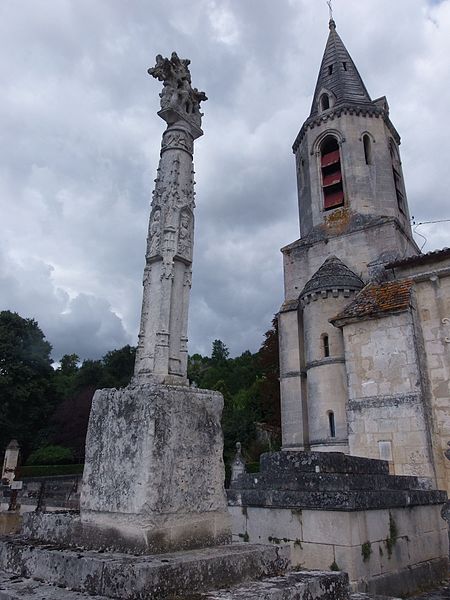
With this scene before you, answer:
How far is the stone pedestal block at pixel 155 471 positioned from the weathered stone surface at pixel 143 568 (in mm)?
181

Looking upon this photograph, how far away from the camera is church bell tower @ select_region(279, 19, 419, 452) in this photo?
16891 mm

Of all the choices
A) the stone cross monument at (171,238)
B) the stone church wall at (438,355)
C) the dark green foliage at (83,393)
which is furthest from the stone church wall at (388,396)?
the dark green foliage at (83,393)

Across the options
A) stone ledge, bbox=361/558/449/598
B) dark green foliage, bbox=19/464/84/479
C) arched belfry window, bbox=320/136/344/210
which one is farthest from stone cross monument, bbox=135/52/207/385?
dark green foliage, bbox=19/464/84/479

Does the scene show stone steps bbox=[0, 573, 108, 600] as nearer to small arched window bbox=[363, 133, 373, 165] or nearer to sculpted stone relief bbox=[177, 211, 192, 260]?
sculpted stone relief bbox=[177, 211, 192, 260]

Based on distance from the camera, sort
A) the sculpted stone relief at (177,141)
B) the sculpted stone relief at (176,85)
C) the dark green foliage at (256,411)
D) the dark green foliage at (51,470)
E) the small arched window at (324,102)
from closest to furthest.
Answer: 1. the sculpted stone relief at (177,141)
2. the sculpted stone relief at (176,85)
3. the small arched window at (324,102)
4. the dark green foliage at (51,470)
5. the dark green foliage at (256,411)

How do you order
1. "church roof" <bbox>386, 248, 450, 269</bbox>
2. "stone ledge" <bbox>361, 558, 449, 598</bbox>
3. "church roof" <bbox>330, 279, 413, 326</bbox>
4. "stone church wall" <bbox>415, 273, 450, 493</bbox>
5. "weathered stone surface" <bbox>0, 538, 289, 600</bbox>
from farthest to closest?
"church roof" <bbox>386, 248, 450, 269</bbox>, "church roof" <bbox>330, 279, 413, 326</bbox>, "stone church wall" <bbox>415, 273, 450, 493</bbox>, "stone ledge" <bbox>361, 558, 449, 598</bbox>, "weathered stone surface" <bbox>0, 538, 289, 600</bbox>

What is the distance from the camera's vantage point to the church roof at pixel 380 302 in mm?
13148

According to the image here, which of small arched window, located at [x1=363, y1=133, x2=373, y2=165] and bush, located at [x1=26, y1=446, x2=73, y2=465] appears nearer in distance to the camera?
small arched window, located at [x1=363, y1=133, x2=373, y2=165]

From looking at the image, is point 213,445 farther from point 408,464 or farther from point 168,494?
point 408,464

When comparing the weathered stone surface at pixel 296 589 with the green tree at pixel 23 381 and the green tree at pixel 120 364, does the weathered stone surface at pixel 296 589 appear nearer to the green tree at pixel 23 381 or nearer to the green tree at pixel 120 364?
the green tree at pixel 23 381

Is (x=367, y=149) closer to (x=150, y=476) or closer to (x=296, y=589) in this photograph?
(x=150, y=476)

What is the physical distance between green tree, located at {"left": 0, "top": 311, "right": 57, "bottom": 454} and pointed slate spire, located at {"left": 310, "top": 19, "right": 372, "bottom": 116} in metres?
32.5

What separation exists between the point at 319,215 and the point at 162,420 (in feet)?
62.0

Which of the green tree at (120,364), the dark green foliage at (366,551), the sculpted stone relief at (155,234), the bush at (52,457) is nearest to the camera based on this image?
the sculpted stone relief at (155,234)
